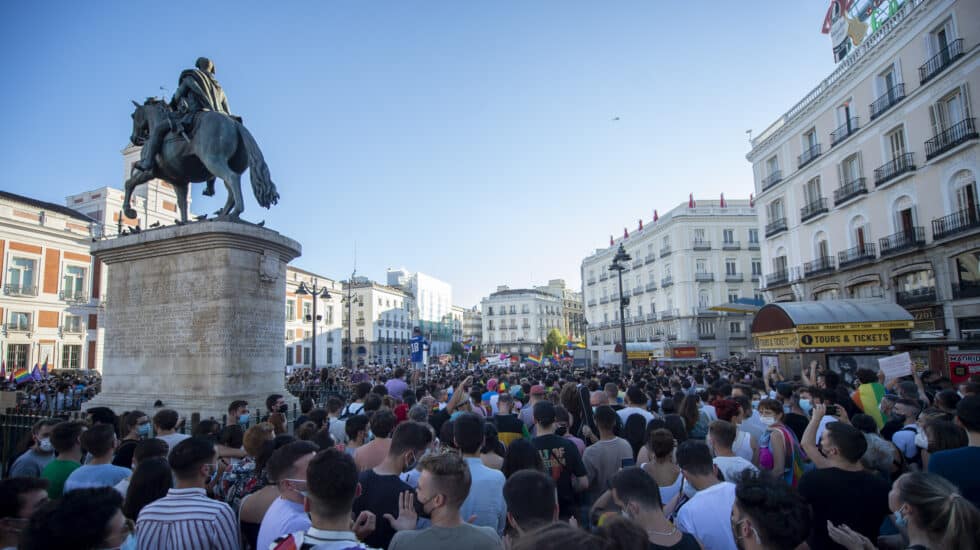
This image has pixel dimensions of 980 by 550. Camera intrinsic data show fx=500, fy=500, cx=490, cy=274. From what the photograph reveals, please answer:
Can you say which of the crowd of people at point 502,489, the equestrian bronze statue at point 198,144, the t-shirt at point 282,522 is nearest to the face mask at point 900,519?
the crowd of people at point 502,489

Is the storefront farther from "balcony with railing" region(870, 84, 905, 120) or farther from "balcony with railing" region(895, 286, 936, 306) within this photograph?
"balcony with railing" region(870, 84, 905, 120)

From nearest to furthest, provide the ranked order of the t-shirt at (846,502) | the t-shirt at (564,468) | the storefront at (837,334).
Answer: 1. the t-shirt at (846,502)
2. the t-shirt at (564,468)
3. the storefront at (837,334)

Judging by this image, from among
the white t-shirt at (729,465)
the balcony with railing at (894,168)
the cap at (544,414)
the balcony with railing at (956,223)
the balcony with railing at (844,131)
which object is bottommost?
the white t-shirt at (729,465)

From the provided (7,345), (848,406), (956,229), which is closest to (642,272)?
(956,229)

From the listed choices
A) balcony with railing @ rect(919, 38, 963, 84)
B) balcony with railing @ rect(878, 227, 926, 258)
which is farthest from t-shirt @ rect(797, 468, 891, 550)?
balcony with railing @ rect(919, 38, 963, 84)

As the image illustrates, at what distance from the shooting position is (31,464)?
443 cm

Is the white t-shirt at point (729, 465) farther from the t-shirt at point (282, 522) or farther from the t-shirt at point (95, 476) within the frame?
the t-shirt at point (95, 476)

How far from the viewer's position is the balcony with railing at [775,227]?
96.7 feet

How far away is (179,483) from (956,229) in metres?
Answer: 24.8

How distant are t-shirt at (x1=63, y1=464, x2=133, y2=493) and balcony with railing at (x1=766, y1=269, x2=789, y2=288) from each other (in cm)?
3177

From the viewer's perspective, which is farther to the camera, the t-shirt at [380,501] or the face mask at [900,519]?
the t-shirt at [380,501]

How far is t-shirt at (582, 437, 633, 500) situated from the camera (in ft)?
15.4

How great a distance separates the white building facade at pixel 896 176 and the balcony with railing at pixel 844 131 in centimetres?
6

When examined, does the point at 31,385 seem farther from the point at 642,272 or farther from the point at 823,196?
the point at 642,272
